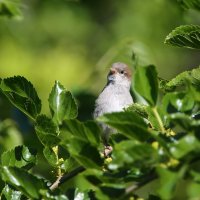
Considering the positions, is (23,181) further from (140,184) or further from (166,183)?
(166,183)

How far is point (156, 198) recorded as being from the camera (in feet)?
5.83

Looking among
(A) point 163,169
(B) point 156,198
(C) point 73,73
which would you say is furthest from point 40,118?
(C) point 73,73

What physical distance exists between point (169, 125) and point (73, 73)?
568 centimetres

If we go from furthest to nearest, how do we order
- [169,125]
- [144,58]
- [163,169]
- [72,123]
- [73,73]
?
[73,73] → [144,58] → [169,125] → [72,123] → [163,169]

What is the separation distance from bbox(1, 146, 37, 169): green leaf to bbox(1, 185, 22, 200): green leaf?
0.10 meters


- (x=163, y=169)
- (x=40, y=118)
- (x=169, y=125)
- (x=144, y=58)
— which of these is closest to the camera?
(x=163, y=169)

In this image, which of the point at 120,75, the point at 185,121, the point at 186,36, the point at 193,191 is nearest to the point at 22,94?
the point at 186,36

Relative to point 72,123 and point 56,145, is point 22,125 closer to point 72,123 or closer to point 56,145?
point 56,145

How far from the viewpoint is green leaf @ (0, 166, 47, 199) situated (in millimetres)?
1843

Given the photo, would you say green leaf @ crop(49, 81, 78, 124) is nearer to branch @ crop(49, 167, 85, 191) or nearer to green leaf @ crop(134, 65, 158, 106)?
branch @ crop(49, 167, 85, 191)

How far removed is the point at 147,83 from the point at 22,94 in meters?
0.52

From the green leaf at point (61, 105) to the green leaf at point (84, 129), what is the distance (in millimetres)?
340

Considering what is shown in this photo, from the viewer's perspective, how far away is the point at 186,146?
1.55m

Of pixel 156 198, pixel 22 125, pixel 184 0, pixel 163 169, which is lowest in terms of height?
pixel 22 125
